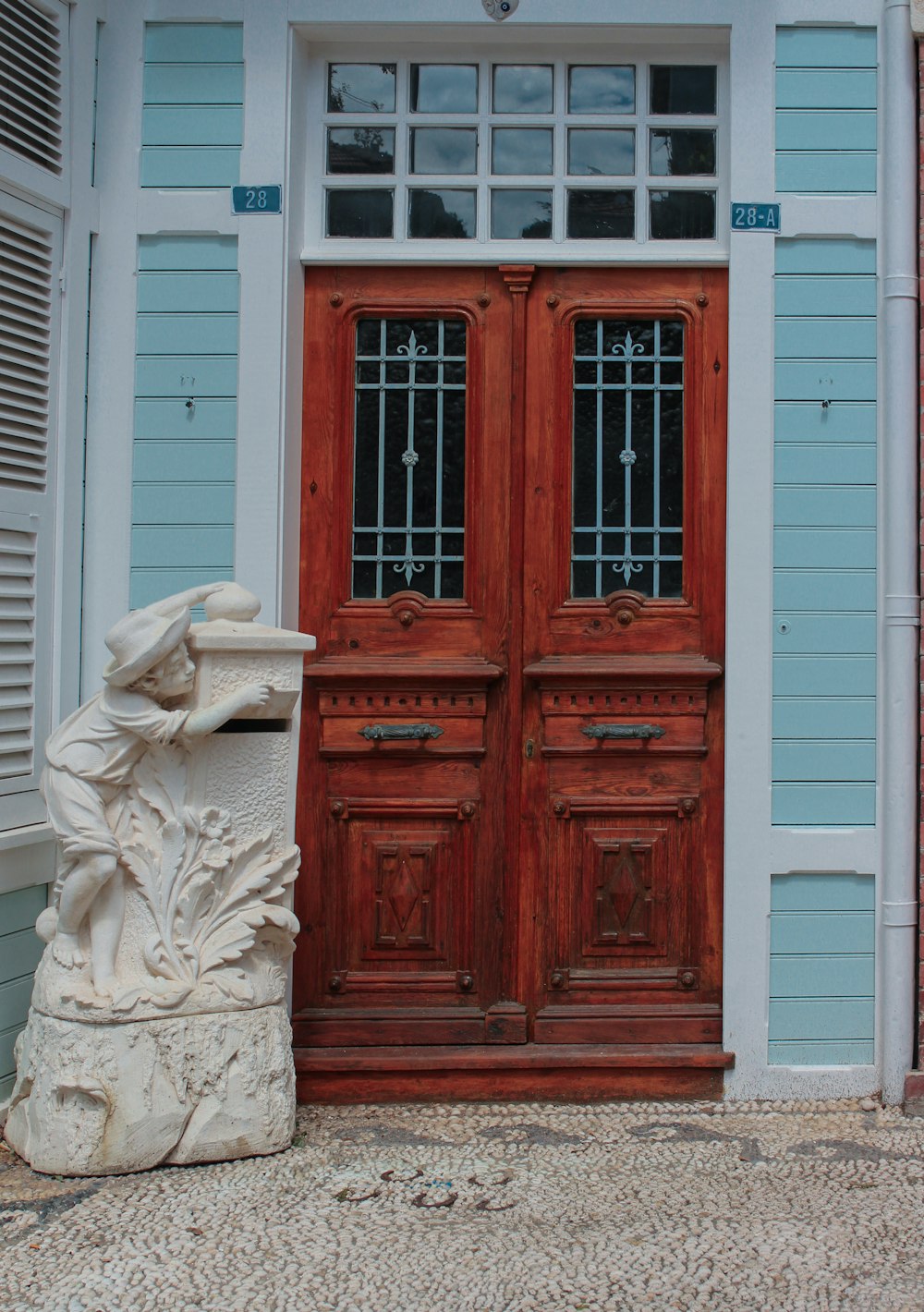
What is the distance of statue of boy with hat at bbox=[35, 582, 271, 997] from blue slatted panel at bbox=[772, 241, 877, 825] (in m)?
1.86

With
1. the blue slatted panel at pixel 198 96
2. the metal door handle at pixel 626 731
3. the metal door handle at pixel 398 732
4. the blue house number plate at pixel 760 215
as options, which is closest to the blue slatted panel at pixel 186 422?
the blue slatted panel at pixel 198 96

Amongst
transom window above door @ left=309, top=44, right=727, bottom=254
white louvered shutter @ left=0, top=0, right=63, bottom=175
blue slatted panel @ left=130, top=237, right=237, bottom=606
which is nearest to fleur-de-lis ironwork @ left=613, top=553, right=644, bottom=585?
transom window above door @ left=309, top=44, right=727, bottom=254

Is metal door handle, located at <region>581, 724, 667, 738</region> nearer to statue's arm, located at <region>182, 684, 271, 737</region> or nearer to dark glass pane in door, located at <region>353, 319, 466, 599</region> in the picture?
dark glass pane in door, located at <region>353, 319, 466, 599</region>

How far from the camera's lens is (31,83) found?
4.27 meters

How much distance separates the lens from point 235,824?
12.9 feet

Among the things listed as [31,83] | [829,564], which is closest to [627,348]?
[829,564]

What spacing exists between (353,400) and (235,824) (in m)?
1.63

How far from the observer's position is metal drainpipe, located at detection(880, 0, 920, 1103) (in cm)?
437

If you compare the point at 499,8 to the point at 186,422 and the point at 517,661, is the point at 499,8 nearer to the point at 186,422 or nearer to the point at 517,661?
the point at 186,422

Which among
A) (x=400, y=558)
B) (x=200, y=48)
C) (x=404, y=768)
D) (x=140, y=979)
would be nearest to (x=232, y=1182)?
(x=140, y=979)

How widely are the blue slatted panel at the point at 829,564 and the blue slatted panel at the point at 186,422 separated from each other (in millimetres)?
1945

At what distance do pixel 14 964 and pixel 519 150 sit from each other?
335cm

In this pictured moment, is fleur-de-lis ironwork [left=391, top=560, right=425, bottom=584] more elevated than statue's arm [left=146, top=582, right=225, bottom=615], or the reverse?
fleur-de-lis ironwork [left=391, top=560, right=425, bottom=584]

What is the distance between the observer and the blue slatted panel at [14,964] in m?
4.16
